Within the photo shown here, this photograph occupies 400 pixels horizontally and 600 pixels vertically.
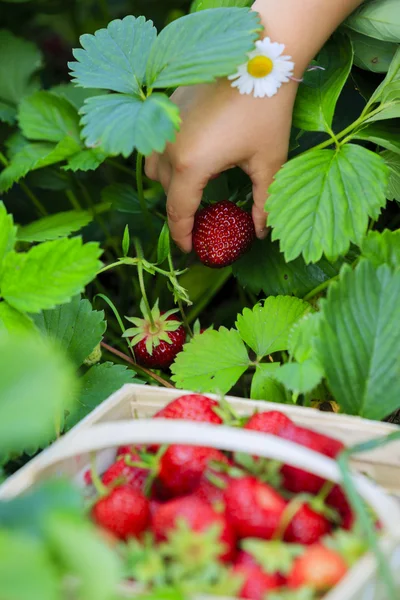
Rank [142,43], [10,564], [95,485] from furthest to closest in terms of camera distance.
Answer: [142,43] → [95,485] → [10,564]

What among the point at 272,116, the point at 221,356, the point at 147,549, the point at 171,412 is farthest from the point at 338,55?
the point at 147,549

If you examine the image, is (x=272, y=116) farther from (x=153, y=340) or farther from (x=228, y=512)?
(x=228, y=512)

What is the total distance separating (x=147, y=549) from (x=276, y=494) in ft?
0.32

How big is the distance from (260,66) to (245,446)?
0.48 meters

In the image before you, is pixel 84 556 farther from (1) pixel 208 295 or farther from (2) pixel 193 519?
(1) pixel 208 295

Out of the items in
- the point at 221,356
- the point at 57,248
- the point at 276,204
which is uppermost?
the point at 57,248

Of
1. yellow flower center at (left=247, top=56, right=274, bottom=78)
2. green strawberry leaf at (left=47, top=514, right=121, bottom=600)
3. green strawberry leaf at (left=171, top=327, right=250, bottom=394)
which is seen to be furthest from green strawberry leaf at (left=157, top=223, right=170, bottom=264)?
green strawberry leaf at (left=47, top=514, right=121, bottom=600)

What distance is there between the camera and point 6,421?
1.24 ft

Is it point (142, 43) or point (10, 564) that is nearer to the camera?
point (10, 564)

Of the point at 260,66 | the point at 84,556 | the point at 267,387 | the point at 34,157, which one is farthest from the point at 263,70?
the point at 84,556

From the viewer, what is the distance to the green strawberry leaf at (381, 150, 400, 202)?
0.92 m

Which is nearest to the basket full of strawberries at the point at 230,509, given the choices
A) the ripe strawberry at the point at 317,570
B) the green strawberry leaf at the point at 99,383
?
the ripe strawberry at the point at 317,570

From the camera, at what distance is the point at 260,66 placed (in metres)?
0.79

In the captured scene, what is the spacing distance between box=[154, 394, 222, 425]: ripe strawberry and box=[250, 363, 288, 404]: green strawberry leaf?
0.16 meters
